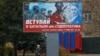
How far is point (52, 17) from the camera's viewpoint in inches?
1118

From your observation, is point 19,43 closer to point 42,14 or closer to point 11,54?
Answer: point 11,54

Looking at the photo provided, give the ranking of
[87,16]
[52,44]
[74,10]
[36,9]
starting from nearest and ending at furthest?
1. [74,10]
2. [36,9]
3. [52,44]
4. [87,16]

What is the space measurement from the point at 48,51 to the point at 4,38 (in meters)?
6.39

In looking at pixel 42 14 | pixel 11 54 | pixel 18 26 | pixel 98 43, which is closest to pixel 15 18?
pixel 18 26

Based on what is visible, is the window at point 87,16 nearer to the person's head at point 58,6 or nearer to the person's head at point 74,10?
the person's head at point 74,10

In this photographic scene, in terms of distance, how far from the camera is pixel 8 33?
34281 millimetres

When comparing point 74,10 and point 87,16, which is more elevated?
point 74,10

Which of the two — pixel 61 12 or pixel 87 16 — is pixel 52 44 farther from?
pixel 87 16

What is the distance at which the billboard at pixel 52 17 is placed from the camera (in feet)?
92.8

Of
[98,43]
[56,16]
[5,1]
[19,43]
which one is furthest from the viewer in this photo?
[98,43]

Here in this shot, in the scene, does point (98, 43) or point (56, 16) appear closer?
point (56, 16)

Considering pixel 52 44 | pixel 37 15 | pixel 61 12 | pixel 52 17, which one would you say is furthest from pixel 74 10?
pixel 52 44

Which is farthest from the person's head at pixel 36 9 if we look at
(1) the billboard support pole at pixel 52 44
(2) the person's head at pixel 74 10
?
(2) the person's head at pixel 74 10

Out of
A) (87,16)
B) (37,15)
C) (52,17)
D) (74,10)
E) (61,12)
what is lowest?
(87,16)
